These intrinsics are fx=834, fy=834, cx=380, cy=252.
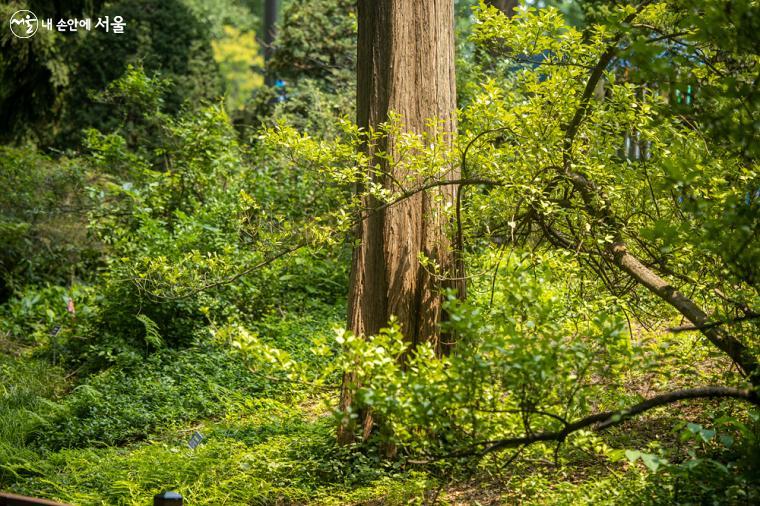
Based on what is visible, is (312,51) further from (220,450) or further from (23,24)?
(220,450)

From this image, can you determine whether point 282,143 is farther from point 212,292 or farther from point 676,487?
point 212,292

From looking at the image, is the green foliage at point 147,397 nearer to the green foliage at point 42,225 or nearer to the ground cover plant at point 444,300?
the ground cover plant at point 444,300

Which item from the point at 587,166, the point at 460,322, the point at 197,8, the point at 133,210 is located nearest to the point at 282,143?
the point at 587,166

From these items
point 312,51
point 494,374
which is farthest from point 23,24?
point 494,374

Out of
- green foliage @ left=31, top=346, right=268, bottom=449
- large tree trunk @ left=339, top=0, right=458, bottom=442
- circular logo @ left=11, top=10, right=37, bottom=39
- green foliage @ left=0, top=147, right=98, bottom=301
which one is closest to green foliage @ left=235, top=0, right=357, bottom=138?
green foliage @ left=0, top=147, right=98, bottom=301

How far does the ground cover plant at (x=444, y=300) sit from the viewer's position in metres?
3.79

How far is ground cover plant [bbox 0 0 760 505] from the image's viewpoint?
149 inches

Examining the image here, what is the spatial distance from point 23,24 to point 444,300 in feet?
35.7

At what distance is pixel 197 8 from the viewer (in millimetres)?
35438

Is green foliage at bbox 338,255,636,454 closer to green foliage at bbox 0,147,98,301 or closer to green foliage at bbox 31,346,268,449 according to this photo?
green foliage at bbox 31,346,268,449

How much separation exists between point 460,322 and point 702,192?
6.78ft

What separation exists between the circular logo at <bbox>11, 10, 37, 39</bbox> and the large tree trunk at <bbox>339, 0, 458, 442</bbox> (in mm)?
9720

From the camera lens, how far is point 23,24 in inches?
540

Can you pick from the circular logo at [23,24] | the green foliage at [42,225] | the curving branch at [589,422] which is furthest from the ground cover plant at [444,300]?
the circular logo at [23,24]
